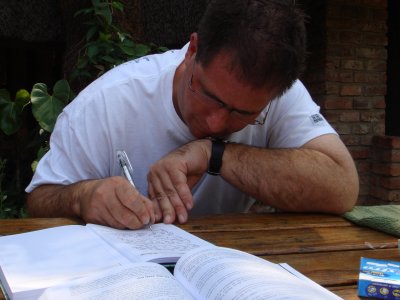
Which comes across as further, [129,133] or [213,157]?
[129,133]

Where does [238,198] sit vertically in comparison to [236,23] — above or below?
below

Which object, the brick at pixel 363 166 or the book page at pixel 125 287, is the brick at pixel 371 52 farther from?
the book page at pixel 125 287

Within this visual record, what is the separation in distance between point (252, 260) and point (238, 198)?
2.84 ft

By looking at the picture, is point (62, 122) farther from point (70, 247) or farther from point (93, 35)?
point (93, 35)

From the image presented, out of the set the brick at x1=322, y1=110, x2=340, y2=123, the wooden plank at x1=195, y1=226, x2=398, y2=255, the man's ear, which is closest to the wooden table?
the wooden plank at x1=195, y1=226, x2=398, y2=255

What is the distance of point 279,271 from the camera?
877 millimetres

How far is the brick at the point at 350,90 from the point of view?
348 centimetres

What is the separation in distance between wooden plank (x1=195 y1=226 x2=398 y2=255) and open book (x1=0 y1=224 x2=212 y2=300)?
0.10 meters

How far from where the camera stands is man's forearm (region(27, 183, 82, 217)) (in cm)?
130

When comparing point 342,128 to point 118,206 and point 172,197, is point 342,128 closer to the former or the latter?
point 172,197

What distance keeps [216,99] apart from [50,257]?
62 centimetres

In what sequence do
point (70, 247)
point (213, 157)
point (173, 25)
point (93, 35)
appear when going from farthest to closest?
1. point (173, 25)
2. point (93, 35)
3. point (213, 157)
4. point (70, 247)

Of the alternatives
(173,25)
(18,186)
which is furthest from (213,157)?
(18,186)

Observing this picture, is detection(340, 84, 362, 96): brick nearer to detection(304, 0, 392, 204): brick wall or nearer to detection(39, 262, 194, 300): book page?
detection(304, 0, 392, 204): brick wall
